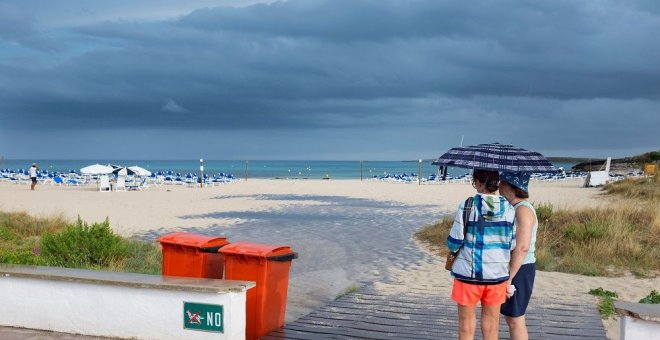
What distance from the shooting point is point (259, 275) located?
5531 millimetres

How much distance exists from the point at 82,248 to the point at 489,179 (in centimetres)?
670

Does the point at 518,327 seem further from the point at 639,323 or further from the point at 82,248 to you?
the point at 82,248

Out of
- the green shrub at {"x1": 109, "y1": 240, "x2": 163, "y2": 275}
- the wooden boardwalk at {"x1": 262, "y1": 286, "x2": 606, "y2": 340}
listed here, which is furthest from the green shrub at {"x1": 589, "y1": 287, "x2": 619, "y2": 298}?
the green shrub at {"x1": 109, "y1": 240, "x2": 163, "y2": 275}

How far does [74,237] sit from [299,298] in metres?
3.40

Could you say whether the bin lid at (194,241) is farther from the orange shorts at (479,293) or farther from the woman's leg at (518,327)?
the woman's leg at (518,327)

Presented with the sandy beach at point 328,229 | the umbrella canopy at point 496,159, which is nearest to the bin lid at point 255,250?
the sandy beach at point 328,229

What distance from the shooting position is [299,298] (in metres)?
8.05

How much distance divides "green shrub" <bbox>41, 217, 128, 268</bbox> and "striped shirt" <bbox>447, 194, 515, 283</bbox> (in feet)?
20.1

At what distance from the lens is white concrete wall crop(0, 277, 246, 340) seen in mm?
5227

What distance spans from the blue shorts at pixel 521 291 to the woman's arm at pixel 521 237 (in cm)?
17

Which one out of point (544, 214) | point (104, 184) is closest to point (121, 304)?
point (544, 214)

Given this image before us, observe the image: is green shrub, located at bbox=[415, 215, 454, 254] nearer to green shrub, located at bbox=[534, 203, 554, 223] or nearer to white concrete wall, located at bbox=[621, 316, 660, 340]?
green shrub, located at bbox=[534, 203, 554, 223]

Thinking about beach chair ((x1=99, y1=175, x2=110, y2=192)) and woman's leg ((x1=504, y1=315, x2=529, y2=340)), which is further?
beach chair ((x1=99, y1=175, x2=110, y2=192))

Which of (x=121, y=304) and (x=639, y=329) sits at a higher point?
(x=639, y=329)
